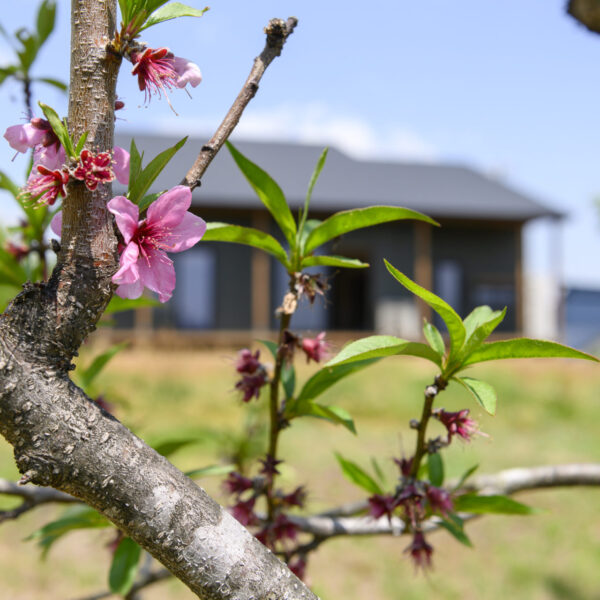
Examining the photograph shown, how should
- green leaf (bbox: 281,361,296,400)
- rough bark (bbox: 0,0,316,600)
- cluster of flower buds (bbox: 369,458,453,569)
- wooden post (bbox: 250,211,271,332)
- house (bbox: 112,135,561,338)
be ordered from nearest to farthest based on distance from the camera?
1. rough bark (bbox: 0,0,316,600)
2. cluster of flower buds (bbox: 369,458,453,569)
3. green leaf (bbox: 281,361,296,400)
4. wooden post (bbox: 250,211,271,332)
5. house (bbox: 112,135,561,338)

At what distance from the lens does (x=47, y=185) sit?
0.70 metres

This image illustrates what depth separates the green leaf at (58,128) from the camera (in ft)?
A: 2.12

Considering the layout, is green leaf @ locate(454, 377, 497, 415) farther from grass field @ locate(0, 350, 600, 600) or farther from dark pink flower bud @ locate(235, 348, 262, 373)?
grass field @ locate(0, 350, 600, 600)

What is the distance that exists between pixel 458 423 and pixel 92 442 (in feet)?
1.77

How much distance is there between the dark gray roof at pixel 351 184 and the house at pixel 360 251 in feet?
0.12

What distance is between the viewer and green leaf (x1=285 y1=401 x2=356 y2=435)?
36.8 inches

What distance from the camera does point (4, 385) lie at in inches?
24.9

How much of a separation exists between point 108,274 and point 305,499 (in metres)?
0.70

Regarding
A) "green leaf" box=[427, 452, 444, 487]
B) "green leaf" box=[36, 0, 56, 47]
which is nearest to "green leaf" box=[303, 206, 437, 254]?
"green leaf" box=[427, 452, 444, 487]

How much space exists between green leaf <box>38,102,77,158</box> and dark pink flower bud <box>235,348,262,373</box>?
18.7 inches

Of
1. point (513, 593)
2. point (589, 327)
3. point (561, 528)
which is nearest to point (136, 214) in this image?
point (513, 593)

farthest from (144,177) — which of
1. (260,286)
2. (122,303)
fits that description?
(260,286)

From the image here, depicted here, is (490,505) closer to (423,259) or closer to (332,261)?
(332,261)

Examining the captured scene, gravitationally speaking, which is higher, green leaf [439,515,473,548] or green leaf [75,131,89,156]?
green leaf [75,131,89,156]
